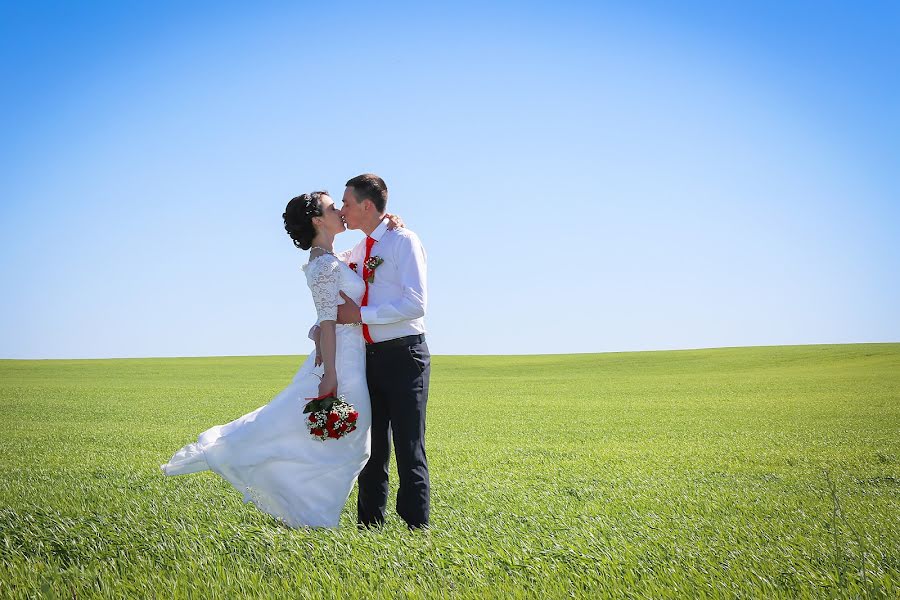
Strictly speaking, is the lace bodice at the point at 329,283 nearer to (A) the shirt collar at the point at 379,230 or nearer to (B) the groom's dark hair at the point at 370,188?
(A) the shirt collar at the point at 379,230

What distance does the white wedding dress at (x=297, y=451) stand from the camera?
5.32m

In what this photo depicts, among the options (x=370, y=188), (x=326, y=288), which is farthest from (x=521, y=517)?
(x=370, y=188)

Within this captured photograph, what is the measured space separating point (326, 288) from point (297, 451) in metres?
1.27

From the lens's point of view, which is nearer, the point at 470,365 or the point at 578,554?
the point at 578,554

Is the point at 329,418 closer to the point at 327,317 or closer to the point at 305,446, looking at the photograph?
the point at 305,446

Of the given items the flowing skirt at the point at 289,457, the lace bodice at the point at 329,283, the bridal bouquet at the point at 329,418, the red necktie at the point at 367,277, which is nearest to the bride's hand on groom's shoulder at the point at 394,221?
the red necktie at the point at 367,277

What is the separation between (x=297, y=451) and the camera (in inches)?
212

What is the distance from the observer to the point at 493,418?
19672 mm

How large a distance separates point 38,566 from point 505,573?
3167mm

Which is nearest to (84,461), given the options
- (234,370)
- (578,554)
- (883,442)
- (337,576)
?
(337,576)

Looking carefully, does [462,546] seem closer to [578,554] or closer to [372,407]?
[578,554]

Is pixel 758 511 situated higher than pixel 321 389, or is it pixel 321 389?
pixel 321 389

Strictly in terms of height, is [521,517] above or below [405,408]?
below

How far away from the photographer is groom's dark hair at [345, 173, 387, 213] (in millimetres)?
5574
